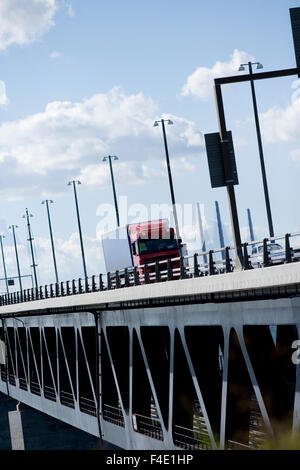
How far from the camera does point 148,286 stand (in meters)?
33.6

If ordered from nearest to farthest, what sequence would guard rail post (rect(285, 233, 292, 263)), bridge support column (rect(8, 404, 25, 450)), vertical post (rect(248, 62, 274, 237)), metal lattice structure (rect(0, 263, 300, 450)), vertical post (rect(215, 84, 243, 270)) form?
guard rail post (rect(285, 233, 292, 263)) < metal lattice structure (rect(0, 263, 300, 450)) < vertical post (rect(215, 84, 243, 270)) < bridge support column (rect(8, 404, 25, 450)) < vertical post (rect(248, 62, 274, 237))

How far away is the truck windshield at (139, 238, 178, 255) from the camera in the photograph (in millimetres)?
55750

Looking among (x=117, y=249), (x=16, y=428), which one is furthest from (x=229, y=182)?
(x=117, y=249)

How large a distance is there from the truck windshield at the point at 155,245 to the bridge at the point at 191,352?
3.82 meters

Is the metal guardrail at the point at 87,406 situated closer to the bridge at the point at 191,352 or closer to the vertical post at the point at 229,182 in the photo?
the bridge at the point at 191,352

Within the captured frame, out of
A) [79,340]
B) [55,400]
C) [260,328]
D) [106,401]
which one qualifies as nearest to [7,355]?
[55,400]

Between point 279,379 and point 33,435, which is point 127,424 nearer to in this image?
point 279,379

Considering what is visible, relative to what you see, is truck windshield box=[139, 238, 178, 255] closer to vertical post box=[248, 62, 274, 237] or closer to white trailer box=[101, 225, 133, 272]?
white trailer box=[101, 225, 133, 272]

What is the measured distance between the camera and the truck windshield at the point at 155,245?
55.8 meters

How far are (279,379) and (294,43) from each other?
9236 millimetres

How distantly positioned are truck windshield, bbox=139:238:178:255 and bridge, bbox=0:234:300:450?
3819mm

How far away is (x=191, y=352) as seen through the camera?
31328 millimetres

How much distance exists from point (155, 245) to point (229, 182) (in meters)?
28.0

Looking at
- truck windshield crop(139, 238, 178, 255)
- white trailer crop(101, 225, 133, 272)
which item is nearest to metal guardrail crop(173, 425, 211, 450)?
truck windshield crop(139, 238, 178, 255)
